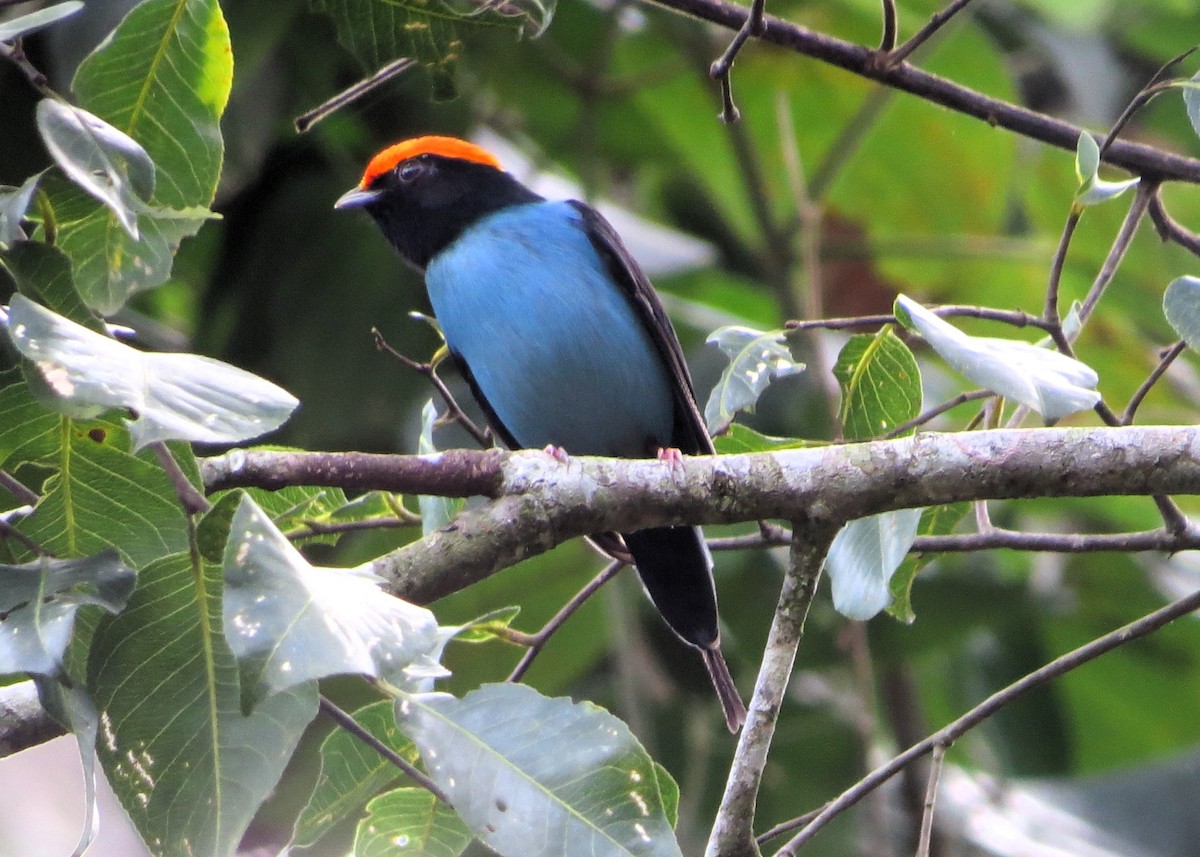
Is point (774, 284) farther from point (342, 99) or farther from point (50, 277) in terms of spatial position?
point (50, 277)

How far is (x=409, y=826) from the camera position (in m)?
2.21

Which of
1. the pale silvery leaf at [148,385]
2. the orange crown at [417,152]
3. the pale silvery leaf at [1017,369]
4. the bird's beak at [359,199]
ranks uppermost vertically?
the pale silvery leaf at [148,385]

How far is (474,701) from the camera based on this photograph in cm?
188

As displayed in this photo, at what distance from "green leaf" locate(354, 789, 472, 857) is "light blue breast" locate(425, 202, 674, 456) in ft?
6.07

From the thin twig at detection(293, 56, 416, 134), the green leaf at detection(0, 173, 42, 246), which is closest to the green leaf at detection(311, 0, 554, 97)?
the thin twig at detection(293, 56, 416, 134)

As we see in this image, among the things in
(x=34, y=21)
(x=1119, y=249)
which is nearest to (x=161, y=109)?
(x=34, y=21)

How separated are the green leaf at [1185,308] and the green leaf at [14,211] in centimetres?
166

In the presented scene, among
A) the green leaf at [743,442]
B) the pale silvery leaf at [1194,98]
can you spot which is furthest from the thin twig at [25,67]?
the pale silvery leaf at [1194,98]

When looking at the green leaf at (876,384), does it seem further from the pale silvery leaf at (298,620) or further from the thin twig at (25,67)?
the thin twig at (25,67)

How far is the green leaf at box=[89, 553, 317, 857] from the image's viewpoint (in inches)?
66.8

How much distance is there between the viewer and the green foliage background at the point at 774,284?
5.27 meters

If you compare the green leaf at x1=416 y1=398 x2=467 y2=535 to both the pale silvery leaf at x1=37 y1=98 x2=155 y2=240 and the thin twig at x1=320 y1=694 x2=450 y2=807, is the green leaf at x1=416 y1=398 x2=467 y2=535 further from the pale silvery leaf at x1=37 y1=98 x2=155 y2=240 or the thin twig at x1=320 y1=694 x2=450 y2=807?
the pale silvery leaf at x1=37 y1=98 x2=155 y2=240

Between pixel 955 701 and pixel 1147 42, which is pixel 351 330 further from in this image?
pixel 1147 42

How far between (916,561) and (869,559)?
1.01ft
